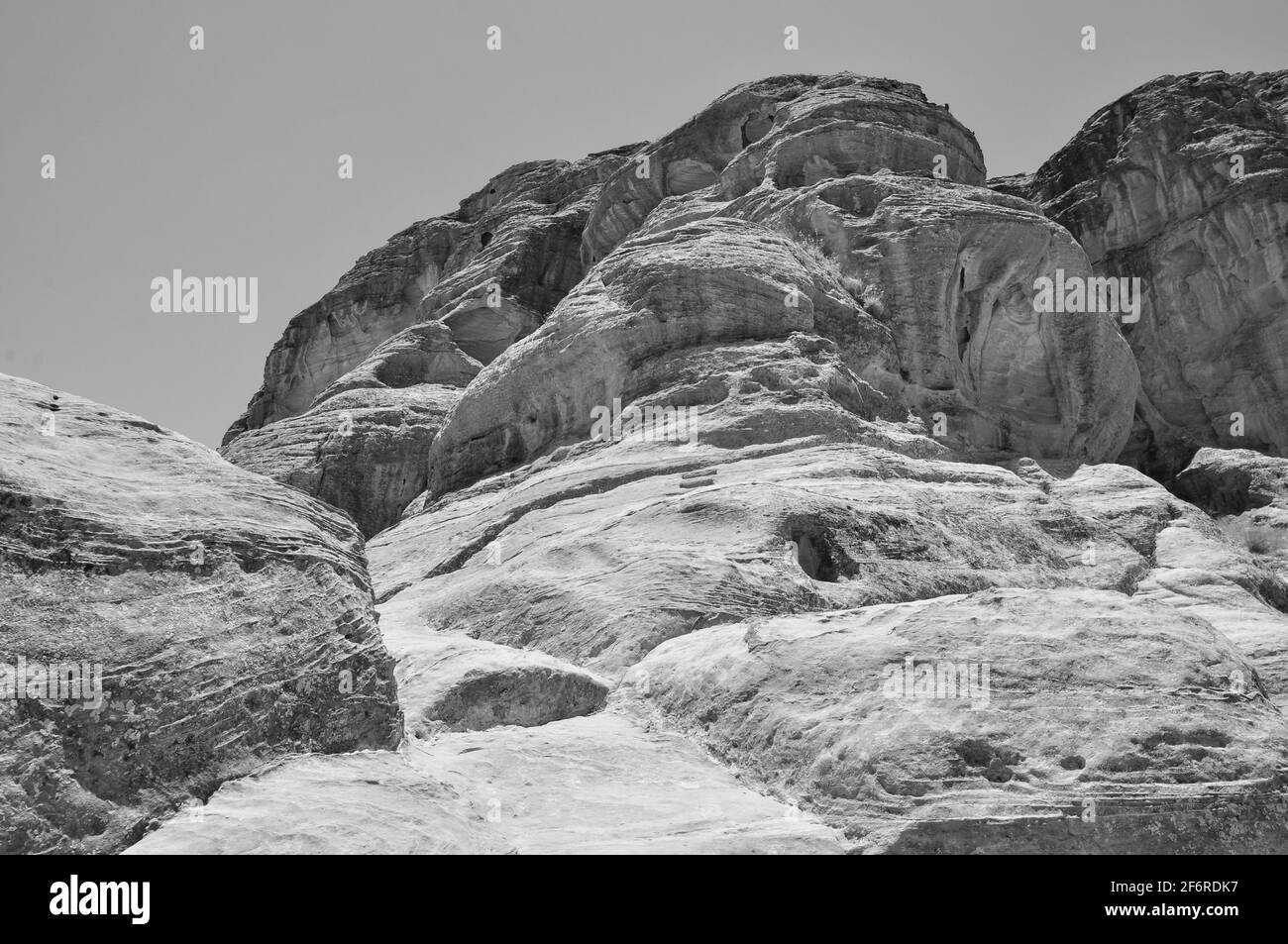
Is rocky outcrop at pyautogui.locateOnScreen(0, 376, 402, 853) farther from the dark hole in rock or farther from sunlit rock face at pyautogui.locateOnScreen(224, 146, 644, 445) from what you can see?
sunlit rock face at pyautogui.locateOnScreen(224, 146, 644, 445)

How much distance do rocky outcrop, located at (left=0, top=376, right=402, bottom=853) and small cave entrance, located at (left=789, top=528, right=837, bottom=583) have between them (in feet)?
22.1

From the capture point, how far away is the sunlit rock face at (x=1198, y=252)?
1811 inches

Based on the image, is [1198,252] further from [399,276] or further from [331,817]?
[331,817]

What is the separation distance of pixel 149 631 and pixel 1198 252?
47.2 meters

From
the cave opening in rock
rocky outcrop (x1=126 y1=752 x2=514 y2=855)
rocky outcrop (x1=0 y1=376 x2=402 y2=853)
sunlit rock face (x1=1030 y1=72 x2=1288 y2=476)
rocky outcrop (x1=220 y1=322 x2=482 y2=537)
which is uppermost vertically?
sunlit rock face (x1=1030 y1=72 x2=1288 y2=476)

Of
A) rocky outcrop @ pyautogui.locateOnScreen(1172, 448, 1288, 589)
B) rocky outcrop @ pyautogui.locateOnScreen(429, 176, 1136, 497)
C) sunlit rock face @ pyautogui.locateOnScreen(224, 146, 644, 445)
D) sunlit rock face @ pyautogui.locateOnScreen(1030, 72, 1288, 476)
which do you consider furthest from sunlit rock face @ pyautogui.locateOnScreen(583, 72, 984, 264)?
sunlit rock face @ pyautogui.locateOnScreen(1030, 72, 1288, 476)

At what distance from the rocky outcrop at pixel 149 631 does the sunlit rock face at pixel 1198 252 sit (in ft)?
134

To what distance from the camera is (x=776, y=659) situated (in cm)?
1201

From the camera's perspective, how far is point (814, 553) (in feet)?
55.2

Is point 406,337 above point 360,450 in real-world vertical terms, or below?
above

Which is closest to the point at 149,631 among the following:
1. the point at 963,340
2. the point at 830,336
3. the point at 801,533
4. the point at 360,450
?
the point at 801,533

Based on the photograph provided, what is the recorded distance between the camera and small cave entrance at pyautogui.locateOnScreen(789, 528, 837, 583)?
54.5 feet

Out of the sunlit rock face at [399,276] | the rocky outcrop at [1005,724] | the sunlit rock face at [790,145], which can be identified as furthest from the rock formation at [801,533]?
the sunlit rock face at [399,276]
